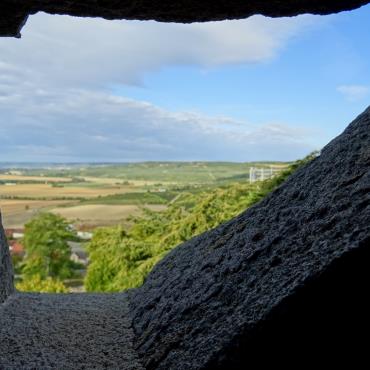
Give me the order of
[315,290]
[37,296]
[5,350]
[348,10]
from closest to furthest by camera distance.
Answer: [315,290] → [5,350] → [348,10] → [37,296]

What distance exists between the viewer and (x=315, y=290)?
2.41 meters

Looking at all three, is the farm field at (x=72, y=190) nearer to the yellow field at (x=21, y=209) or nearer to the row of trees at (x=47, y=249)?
the yellow field at (x=21, y=209)

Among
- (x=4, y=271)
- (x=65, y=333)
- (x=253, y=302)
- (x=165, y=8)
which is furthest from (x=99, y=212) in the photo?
(x=253, y=302)

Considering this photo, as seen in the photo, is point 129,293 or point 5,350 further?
point 129,293

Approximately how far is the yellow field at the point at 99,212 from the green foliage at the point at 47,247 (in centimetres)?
69

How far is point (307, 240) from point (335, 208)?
21 cm

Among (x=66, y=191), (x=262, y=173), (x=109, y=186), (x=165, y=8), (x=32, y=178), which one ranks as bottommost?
(x=66, y=191)

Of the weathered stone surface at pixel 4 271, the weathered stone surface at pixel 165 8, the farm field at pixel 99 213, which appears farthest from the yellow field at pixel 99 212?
the weathered stone surface at pixel 165 8

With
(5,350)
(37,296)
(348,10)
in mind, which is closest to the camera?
(5,350)

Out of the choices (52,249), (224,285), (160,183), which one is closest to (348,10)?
(224,285)

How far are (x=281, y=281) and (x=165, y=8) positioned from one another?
1.72 meters

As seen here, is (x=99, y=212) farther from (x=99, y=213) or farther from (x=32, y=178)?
(x=32, y=178)

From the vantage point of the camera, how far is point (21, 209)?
11305 mm

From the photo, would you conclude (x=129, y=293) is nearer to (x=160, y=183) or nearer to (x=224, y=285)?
(x=224, y=285)
